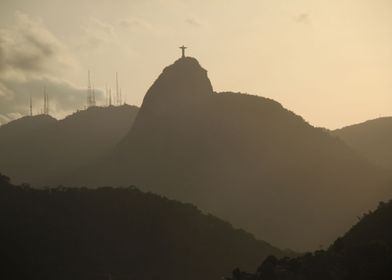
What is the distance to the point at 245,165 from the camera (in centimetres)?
16562

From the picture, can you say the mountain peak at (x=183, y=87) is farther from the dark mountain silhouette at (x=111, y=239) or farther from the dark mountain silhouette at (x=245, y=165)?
the dark mountain silhouette at (x=111, y=239)

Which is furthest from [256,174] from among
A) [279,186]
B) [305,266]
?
[305,266]

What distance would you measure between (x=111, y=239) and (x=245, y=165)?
85416 mm

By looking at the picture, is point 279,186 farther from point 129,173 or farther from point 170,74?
point 170,74

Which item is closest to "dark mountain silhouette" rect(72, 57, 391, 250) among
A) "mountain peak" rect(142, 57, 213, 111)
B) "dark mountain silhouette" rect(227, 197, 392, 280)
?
"mountain peak" rect(142, 57, 213, 111)

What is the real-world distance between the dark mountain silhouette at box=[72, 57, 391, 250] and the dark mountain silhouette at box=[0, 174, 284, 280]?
4546 cm

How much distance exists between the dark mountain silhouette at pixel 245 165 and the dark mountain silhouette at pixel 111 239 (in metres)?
45.5

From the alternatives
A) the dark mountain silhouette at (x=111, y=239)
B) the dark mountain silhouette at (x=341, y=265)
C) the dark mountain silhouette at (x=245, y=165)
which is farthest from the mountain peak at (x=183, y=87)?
the dark mountain silhouette at (x=341, y=265)

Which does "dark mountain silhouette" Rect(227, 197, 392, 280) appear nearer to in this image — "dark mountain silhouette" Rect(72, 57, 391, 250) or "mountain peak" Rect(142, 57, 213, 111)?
"dark mountain silhouette" Rect(72, 57, 391, 250)

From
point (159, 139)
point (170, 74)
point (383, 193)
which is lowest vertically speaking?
point (383, 193)

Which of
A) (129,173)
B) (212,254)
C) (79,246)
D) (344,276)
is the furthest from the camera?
(129,173)

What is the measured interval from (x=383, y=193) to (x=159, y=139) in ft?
214

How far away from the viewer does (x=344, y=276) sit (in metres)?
39.8

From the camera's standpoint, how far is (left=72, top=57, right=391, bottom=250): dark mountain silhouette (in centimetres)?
14725
